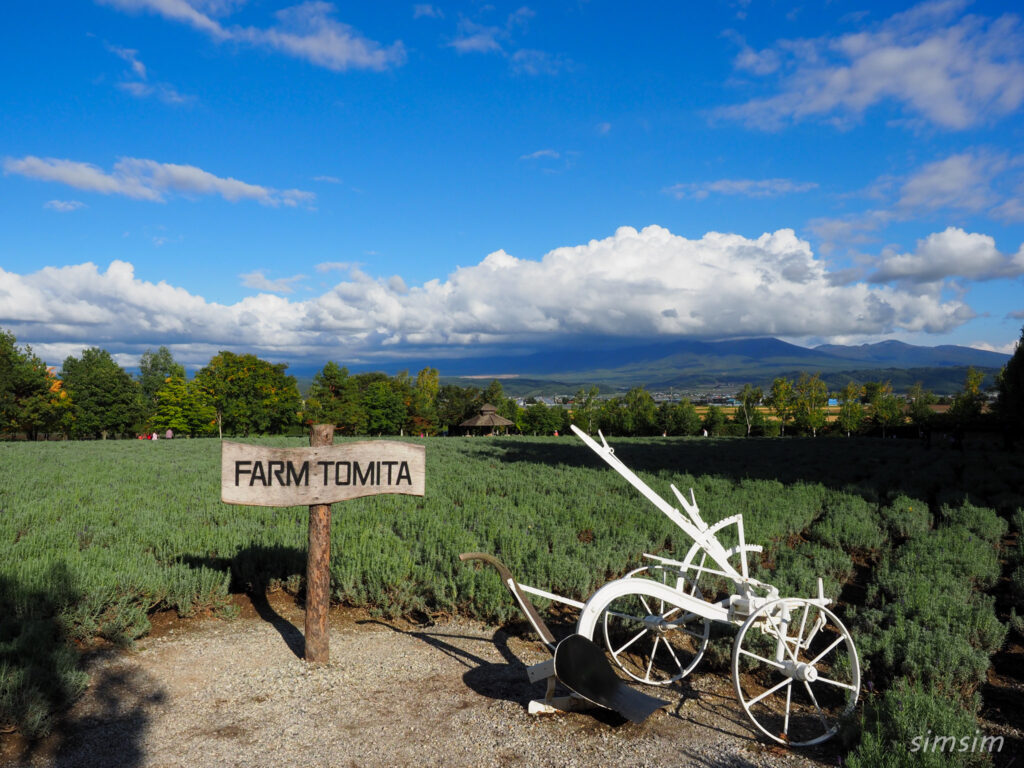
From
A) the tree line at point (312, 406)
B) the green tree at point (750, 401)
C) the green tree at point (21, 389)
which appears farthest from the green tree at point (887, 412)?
the green tree at point (21, 389)

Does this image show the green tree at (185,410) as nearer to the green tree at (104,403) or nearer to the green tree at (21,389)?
the green tree at (104,403)

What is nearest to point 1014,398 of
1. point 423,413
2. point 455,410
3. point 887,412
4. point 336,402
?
point 887,412

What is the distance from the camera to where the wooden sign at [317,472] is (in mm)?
5164

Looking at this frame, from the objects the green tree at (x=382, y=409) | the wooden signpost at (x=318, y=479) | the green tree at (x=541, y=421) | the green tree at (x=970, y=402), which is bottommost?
the green tree at (x=541, y=421)

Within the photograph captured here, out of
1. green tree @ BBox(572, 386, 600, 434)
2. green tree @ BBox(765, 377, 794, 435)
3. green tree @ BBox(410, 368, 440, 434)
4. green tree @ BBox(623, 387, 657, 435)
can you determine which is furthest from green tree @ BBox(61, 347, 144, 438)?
green tree @ BBox(765, 377, 794, 435)

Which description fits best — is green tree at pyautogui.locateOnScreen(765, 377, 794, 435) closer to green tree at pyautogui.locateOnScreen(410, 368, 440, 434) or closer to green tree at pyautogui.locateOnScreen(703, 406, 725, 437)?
green tree at pyautogui.locateOnScreen(703, 406, 725, 437)

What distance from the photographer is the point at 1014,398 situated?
2375cm

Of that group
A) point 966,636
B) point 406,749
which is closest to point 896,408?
point 966,636

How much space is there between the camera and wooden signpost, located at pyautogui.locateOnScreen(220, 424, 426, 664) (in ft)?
17.0

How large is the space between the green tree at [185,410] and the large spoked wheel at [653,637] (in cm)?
5775

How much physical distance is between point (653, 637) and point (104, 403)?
205 ft

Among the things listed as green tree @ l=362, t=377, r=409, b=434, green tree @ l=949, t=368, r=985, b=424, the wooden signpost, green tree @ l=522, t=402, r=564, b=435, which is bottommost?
green tree @ l=522, t=402, r=564, b=435

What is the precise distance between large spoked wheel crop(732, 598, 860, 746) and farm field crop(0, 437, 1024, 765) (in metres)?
0.26

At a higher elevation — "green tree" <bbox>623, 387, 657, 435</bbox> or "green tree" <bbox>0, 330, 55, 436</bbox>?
"green tree" <bbox>0, 330, 55, 436</bbox>
